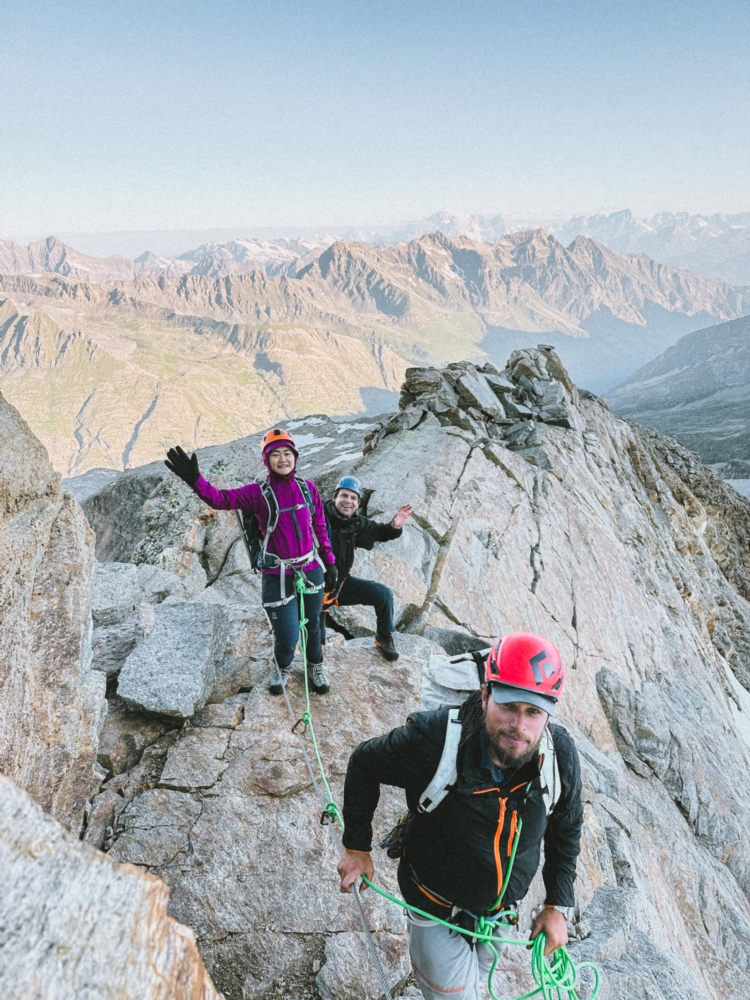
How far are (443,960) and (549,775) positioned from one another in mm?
2316

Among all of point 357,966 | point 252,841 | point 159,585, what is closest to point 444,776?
point 357,966

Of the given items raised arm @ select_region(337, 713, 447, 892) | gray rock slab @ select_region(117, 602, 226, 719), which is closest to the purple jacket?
gray rock slab @ select_region(117, 602, 226, 719)

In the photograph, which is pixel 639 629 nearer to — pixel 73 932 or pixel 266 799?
pixel 266 799

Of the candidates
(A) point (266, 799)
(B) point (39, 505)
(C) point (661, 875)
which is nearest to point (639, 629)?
(C) point (661, 875)

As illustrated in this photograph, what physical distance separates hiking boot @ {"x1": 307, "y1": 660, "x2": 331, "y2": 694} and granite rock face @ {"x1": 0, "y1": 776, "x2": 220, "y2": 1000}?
601 cm

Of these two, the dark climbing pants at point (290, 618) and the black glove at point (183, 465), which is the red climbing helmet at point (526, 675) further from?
the black glove at point (183, 465)

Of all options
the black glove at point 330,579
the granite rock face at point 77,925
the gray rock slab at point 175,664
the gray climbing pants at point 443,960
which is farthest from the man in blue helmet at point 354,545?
the granite rock face at point 77,925

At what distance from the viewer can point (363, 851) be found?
5.73 m

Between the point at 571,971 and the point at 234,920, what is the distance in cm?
398

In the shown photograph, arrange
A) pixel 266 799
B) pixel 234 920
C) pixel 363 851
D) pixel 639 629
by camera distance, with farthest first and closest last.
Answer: pixel 639 629
pixel 266 799
pixel 234 920
pixel 363 851

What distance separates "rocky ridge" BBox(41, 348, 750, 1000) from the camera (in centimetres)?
723

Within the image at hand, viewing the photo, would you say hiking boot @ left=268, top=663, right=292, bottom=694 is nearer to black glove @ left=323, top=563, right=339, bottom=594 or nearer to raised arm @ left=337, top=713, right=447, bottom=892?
black glove @ left=323, top=563, right=339, bottom=594

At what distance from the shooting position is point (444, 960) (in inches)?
216

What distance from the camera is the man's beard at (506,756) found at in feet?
15.8
